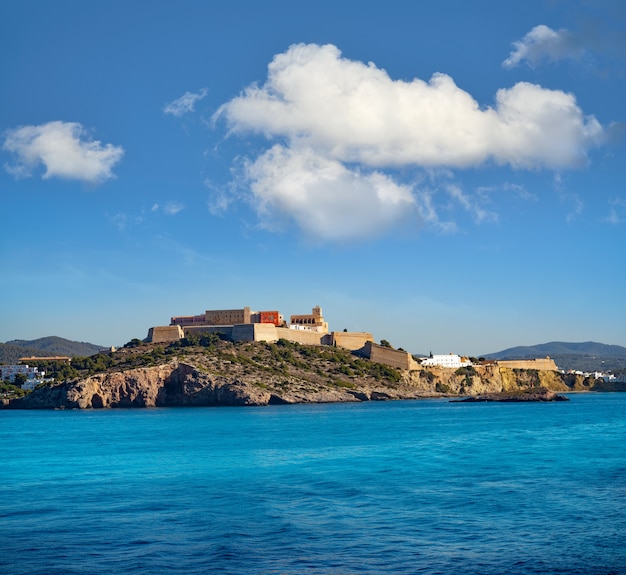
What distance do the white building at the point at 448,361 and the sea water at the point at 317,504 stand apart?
6828cm

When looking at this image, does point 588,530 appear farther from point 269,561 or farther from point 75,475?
point 75,475

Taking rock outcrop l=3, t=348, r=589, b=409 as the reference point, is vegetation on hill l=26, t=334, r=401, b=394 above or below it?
above

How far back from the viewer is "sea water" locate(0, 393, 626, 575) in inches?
569

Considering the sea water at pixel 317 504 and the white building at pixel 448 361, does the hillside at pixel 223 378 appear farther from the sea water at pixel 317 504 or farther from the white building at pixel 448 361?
the sea water at pixel 317 504

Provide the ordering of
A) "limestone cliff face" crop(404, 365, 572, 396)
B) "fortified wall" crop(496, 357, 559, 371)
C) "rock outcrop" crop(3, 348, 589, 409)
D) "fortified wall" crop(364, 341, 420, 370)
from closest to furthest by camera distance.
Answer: "rock outcrop" crop(3, 348, 589, 409) < "fortified wall" crop(364, 341, 420, 370) < "limestone cliff face" crop(404, 365, 572, 396) < "fortified wall" crop(496, 357, 559, 371)

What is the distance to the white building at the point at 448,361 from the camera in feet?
362

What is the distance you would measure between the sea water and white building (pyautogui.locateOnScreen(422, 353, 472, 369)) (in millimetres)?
68276

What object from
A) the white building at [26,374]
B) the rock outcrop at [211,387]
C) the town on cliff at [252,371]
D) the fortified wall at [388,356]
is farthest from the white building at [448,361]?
the white building at [26,374]

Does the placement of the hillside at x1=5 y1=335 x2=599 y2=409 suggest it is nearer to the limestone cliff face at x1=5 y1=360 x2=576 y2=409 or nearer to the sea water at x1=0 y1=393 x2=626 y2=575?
the limestone cliff face at x1=5 y1=360 x2=576 y2=409

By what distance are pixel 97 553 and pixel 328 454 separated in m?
18.5

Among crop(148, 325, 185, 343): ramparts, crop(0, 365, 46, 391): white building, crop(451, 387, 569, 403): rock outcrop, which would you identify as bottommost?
crop(451, 387, 569, 403): rock outcrop

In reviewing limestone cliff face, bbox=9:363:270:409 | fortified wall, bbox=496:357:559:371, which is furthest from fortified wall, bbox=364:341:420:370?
limestone cliff face, bbox=9:363:270:409

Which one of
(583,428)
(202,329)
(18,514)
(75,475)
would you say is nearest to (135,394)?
(202,329)

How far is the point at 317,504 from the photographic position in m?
20.3
